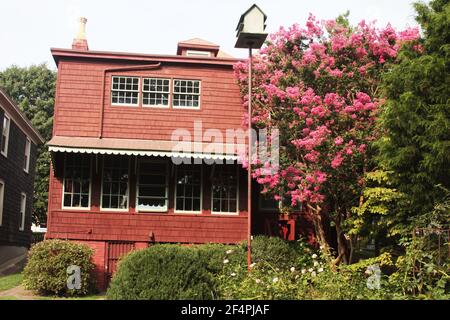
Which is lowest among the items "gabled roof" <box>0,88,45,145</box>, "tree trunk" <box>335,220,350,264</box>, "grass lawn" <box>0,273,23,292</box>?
"grass lawn" <box>0,273,23,292</box>

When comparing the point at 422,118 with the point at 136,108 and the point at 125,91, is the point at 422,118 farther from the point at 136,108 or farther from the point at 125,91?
the point at 125,91

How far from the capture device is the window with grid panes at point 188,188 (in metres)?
17.5

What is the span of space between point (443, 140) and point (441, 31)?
2.62m

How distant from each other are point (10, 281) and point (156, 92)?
7656 mm

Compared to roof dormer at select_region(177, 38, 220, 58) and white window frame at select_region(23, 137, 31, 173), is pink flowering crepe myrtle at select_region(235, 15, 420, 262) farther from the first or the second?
white window frame at select_region(23, 137, 31, 173)

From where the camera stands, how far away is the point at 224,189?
58.5ft

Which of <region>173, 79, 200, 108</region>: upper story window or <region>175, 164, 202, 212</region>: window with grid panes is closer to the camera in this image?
<region>175, 164, 202, 212</region>: window with grid panes

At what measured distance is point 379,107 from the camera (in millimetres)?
14914

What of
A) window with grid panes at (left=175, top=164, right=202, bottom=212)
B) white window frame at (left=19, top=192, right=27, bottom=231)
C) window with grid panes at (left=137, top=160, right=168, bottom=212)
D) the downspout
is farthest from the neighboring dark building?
window with grid panes at (left=175, top=164, right=202, bottom=212)

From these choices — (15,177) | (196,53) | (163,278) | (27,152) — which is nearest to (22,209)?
(27,152)

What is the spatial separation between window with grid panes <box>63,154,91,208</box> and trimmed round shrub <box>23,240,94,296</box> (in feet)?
6.05

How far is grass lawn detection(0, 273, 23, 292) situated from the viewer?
15.6m

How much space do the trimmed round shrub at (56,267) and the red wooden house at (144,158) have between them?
1.30 metres
